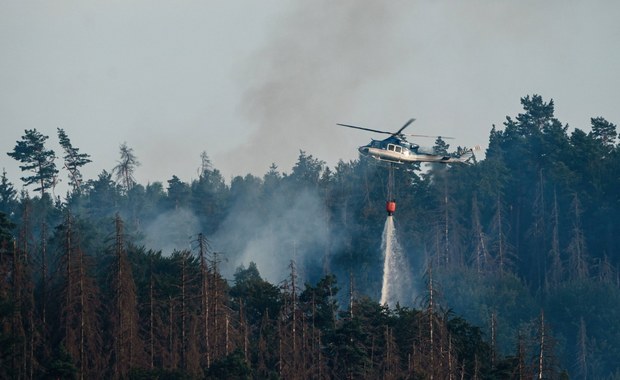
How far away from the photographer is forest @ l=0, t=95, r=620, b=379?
10688cm

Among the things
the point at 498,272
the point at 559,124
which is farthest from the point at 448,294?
the point at 559,124

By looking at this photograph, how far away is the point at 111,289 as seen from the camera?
108688 mm

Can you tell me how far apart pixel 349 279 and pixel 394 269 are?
555 cm

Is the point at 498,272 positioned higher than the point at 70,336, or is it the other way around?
the point at 498,272

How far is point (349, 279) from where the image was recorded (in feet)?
Result: 594

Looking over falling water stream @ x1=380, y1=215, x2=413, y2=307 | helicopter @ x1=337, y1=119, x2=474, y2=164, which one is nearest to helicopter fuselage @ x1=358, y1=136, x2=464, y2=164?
helicopter @ x1=337, y1=119, x2=474, y2=164

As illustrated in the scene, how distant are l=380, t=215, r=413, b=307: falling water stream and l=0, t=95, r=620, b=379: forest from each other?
3.58 feet

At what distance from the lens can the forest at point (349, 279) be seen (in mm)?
106875

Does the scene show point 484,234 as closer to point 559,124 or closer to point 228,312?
point 559,124

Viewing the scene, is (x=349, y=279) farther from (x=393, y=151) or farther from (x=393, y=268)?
(x=393, y=151)

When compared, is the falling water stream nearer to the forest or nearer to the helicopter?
the forest

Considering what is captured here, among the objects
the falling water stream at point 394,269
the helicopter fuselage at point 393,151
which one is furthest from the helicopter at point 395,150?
the falling water stream at point 394,269

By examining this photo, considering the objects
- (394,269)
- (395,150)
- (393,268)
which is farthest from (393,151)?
(394,269)

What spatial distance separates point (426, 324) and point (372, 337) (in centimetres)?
777
